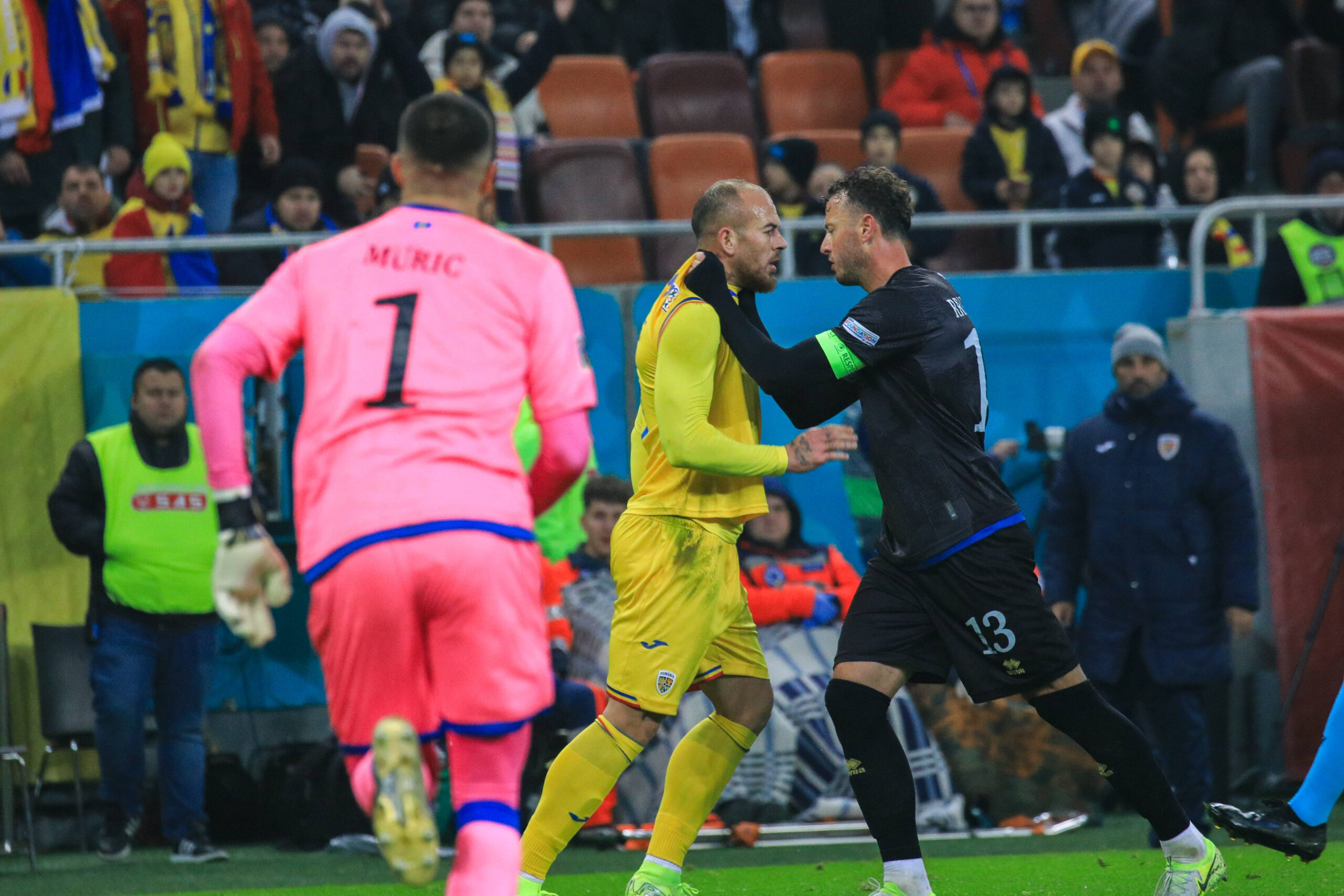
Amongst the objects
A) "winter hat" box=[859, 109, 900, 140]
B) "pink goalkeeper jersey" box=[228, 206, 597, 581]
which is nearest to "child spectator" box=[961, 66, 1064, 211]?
"winter hat" box=[859, 109, 900, 140]

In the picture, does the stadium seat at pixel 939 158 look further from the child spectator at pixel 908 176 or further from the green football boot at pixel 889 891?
the green football boot at pixel 889 891

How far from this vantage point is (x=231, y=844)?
28.5 feet

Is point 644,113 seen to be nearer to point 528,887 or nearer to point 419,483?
point 528,887

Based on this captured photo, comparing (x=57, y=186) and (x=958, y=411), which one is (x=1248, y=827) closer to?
(x=958, y=411)

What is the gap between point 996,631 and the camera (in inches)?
194

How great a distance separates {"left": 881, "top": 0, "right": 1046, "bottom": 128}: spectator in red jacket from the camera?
1274 cm

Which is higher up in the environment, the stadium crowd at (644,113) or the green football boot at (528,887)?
the stadium crowd at (644,113)

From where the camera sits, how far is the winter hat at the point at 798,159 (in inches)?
423

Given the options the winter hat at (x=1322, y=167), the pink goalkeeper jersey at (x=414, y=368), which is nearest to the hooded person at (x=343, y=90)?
the winter hat at (x=1322, y=167)

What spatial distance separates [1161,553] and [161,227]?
601cm

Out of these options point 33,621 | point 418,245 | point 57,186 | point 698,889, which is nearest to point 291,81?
point 57,186

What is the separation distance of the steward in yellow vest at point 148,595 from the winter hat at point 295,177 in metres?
1.87

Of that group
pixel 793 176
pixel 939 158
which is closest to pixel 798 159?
pixel 793 176

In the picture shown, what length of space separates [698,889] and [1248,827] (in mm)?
2060
